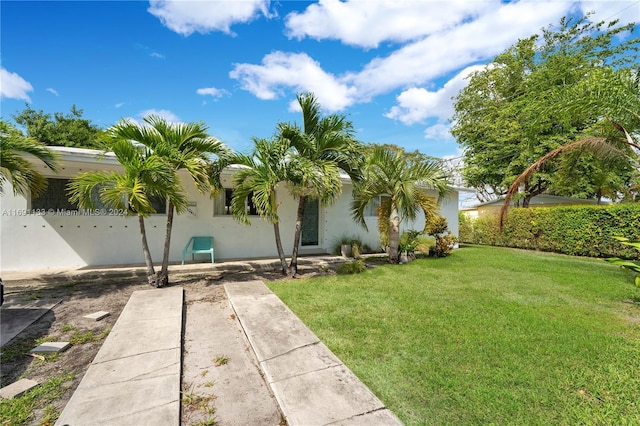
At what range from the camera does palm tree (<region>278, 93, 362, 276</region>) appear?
21.1ft

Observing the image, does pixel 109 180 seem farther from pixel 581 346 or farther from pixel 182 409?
pixel 581 346

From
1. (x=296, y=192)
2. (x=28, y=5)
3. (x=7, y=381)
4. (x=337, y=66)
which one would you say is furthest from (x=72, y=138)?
(x=7, y=381)

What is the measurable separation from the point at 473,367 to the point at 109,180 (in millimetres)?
6437

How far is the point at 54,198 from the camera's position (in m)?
7.90

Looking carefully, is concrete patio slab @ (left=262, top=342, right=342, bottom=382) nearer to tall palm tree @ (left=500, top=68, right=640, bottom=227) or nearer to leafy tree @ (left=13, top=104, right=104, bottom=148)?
tall palm tree @ (left=500, top=68, right=640, bottom=227)

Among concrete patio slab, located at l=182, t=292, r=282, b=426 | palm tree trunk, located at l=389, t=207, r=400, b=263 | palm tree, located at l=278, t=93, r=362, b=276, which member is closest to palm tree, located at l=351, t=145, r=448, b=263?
palm tree trunk, located at l=389, t=207, r=400, b=263

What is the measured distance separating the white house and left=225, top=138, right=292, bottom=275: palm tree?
1.95 m

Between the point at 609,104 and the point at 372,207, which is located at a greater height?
the point at 609,104

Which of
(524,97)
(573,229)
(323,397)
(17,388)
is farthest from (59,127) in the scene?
(524,97)

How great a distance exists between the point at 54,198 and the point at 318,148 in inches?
299

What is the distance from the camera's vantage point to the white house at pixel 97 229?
292 inches

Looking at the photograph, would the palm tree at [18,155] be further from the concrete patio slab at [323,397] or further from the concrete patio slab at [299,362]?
the concrete patio slab at [323,397]

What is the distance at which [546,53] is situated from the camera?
20.0m

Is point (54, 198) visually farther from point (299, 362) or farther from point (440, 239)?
point (440, 239)
